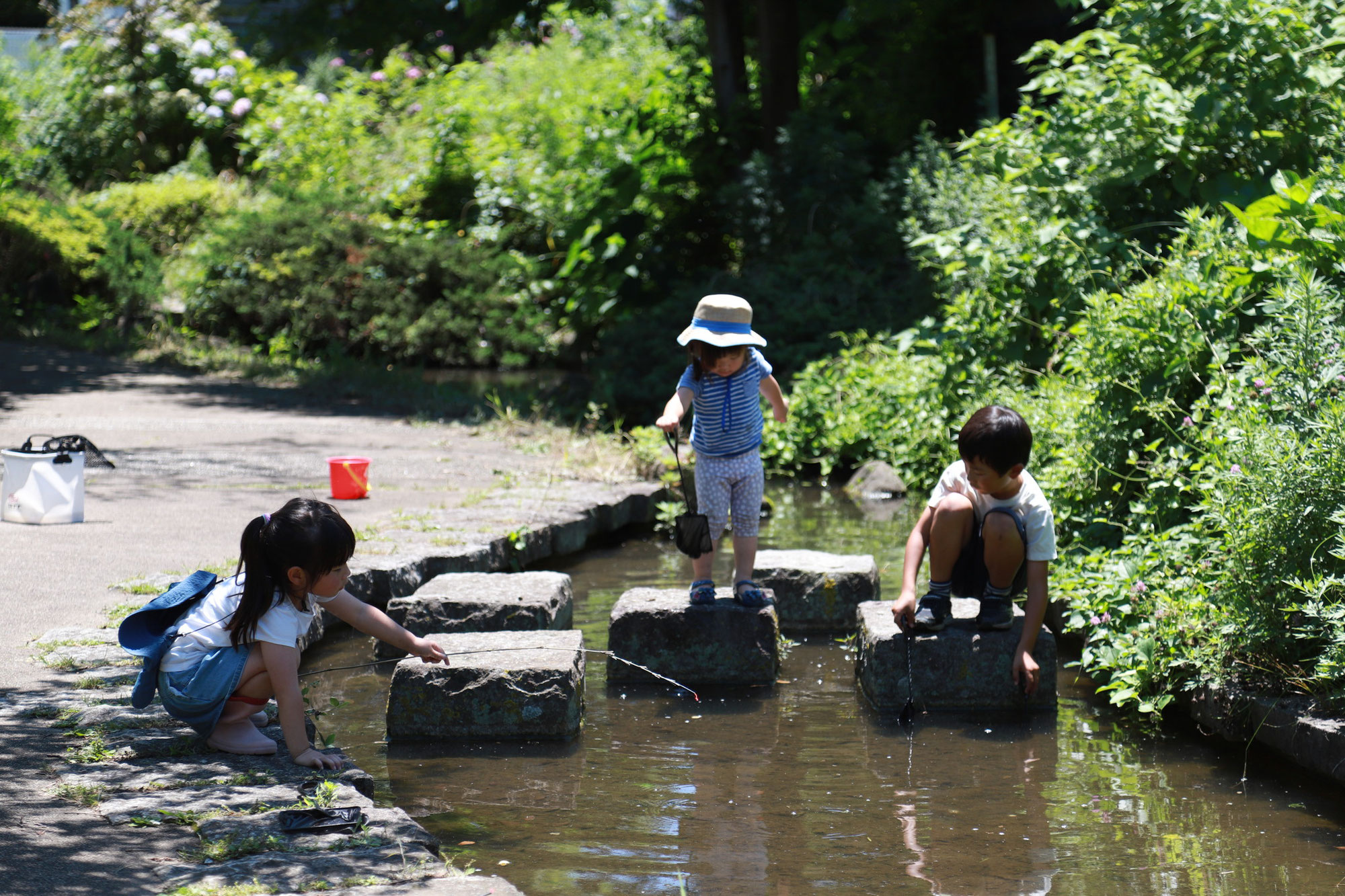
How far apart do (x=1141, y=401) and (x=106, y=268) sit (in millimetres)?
11675

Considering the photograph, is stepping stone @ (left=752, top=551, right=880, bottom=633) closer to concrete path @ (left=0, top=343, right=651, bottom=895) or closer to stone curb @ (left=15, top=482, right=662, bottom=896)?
concrete path @ (left=0, top=343, right=651, bottom=895)

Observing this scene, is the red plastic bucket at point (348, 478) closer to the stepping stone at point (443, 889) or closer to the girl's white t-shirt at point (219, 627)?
the girl's white t-shirt at point (219, 627)

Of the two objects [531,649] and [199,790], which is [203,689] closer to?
[199,790]

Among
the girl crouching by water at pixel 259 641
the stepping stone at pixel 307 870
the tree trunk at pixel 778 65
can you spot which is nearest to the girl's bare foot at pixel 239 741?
the girl crouching by water at pixel 259 641

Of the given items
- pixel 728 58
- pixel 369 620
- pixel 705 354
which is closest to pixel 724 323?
pixel 705 354

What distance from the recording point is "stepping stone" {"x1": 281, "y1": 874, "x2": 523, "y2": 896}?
2670mm

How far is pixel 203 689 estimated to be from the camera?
345cm

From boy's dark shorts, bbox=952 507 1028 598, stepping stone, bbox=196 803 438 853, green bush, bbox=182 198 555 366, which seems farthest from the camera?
green bush, bbox=182 198 555 366

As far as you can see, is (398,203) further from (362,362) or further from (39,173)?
(39,173)

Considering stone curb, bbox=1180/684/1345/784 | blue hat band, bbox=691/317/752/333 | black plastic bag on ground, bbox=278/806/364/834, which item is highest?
blue hat band, bbox=691/317/752/333

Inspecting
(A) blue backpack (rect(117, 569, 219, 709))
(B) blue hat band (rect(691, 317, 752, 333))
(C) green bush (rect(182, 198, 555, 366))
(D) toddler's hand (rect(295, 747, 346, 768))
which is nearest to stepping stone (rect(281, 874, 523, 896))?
(D) toddler's hand (rect(295, 747, 346, 768))

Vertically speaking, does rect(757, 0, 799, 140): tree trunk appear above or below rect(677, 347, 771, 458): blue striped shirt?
above

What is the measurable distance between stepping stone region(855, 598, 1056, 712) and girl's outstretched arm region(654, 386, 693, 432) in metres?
1.10

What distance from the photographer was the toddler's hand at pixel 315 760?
3426 millimetres
